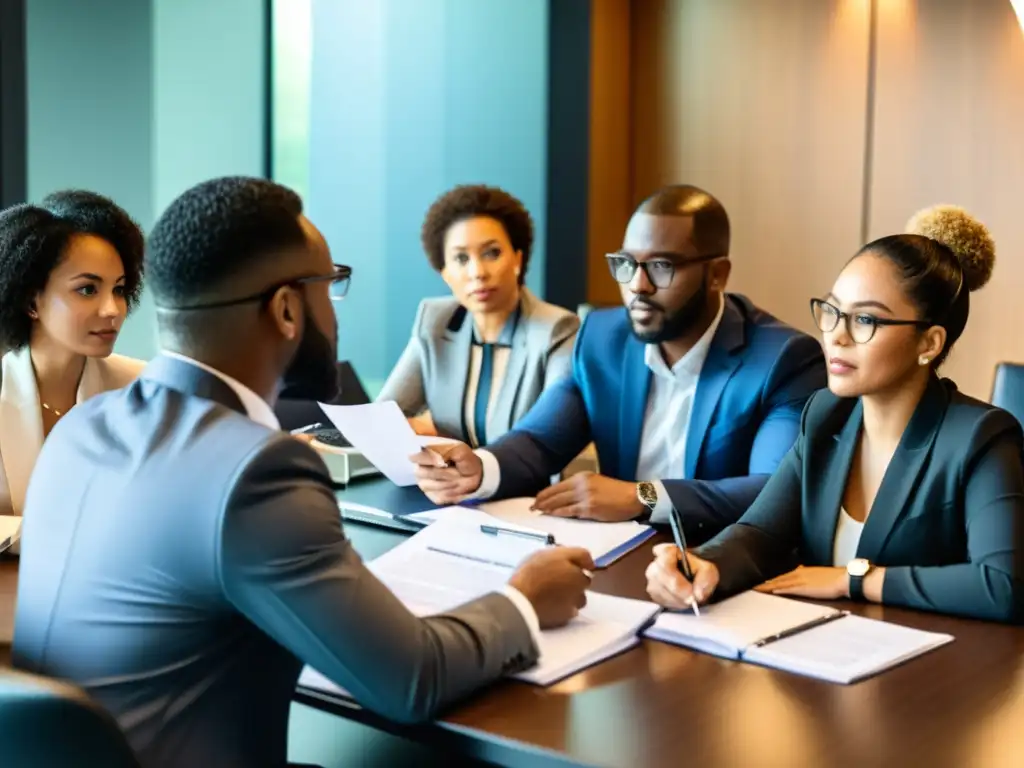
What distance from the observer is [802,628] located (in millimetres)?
1655

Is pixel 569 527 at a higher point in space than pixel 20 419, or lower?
lower

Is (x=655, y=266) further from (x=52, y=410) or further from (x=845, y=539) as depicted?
(x=52, y=410)

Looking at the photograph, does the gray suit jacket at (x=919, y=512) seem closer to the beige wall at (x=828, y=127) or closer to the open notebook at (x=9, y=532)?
the open notebook at (x=9, y=532)

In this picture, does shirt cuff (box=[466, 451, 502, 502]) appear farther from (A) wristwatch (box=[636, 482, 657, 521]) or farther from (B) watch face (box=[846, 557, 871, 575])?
(B) watch face (box=[846, 557, 871, 575])

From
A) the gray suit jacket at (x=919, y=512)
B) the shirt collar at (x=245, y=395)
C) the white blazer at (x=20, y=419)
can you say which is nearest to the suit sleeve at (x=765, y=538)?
the gray suit jacket at (x=919, y=512)

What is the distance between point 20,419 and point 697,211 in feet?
4.95

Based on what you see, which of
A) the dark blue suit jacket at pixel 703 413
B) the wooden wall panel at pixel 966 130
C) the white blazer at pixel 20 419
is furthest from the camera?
the wooden wall panel at pixel 966 130

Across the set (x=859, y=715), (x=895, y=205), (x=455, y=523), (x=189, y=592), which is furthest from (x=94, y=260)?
(x=895, y=205)

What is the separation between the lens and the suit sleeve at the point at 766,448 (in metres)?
2.28

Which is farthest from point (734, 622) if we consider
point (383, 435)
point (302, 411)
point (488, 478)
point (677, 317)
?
point (302, 411)

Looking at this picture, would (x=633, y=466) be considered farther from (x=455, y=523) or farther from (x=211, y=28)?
(x=211, y=28)

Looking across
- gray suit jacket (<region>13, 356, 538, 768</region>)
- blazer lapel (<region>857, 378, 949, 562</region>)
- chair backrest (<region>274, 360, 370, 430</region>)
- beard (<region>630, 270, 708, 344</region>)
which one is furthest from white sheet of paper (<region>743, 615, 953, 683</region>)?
chair backrest (<region>274, 360, 370, 430</region>)

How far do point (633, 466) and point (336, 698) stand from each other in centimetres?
145

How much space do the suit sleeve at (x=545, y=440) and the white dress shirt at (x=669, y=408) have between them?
16 centimetres
